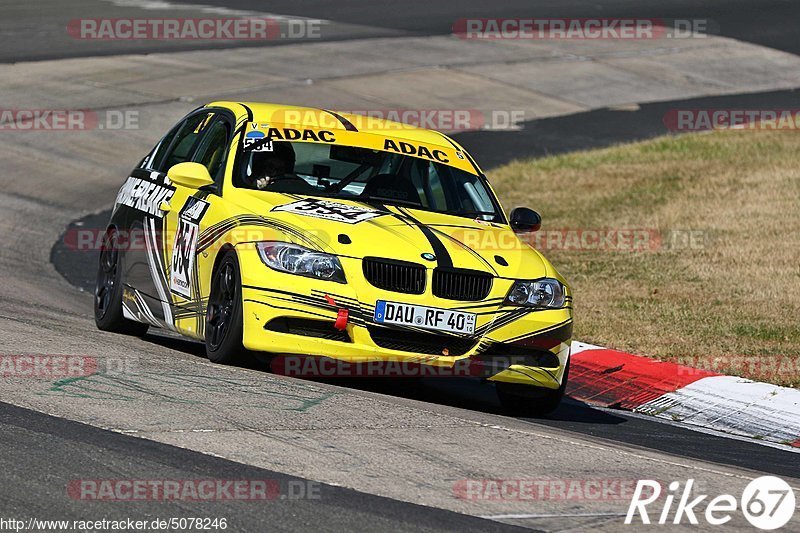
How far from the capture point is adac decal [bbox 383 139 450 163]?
978cm

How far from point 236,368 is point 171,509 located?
9.51 ft

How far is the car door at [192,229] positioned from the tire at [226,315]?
17 centimetres

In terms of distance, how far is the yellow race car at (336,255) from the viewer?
323 inches

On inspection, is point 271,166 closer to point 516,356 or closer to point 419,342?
point 419,342

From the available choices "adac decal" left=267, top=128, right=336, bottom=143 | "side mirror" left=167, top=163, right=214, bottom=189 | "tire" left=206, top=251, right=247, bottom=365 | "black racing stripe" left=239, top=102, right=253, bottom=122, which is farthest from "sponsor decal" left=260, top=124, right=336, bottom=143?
"tire" left=206, top=251, right=247, bottom=365

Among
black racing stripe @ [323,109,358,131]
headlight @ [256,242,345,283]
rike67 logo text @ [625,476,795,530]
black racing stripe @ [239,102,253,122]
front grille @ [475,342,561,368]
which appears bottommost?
rike67 logo text @ [625,476,795,530]

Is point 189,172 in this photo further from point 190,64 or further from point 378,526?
point 190,64

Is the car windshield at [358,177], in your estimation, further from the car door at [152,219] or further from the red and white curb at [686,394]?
the red and white curb at [686,394]

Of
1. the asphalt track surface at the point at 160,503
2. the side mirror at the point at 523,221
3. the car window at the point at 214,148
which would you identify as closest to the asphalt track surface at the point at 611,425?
the side mirror at the point at 523,221

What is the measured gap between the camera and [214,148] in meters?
9.77

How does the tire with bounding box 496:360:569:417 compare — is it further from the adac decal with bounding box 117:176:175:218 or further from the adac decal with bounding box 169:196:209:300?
the adac decal with bounding box 117:176:175:218

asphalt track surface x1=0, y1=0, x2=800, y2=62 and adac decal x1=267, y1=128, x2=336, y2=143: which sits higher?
asphalt track surface x1=0, y1=0, x2=800, y2=62

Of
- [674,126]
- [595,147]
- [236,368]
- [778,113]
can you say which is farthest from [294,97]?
[236,368]

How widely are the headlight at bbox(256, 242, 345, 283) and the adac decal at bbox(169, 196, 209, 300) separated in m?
0.93
